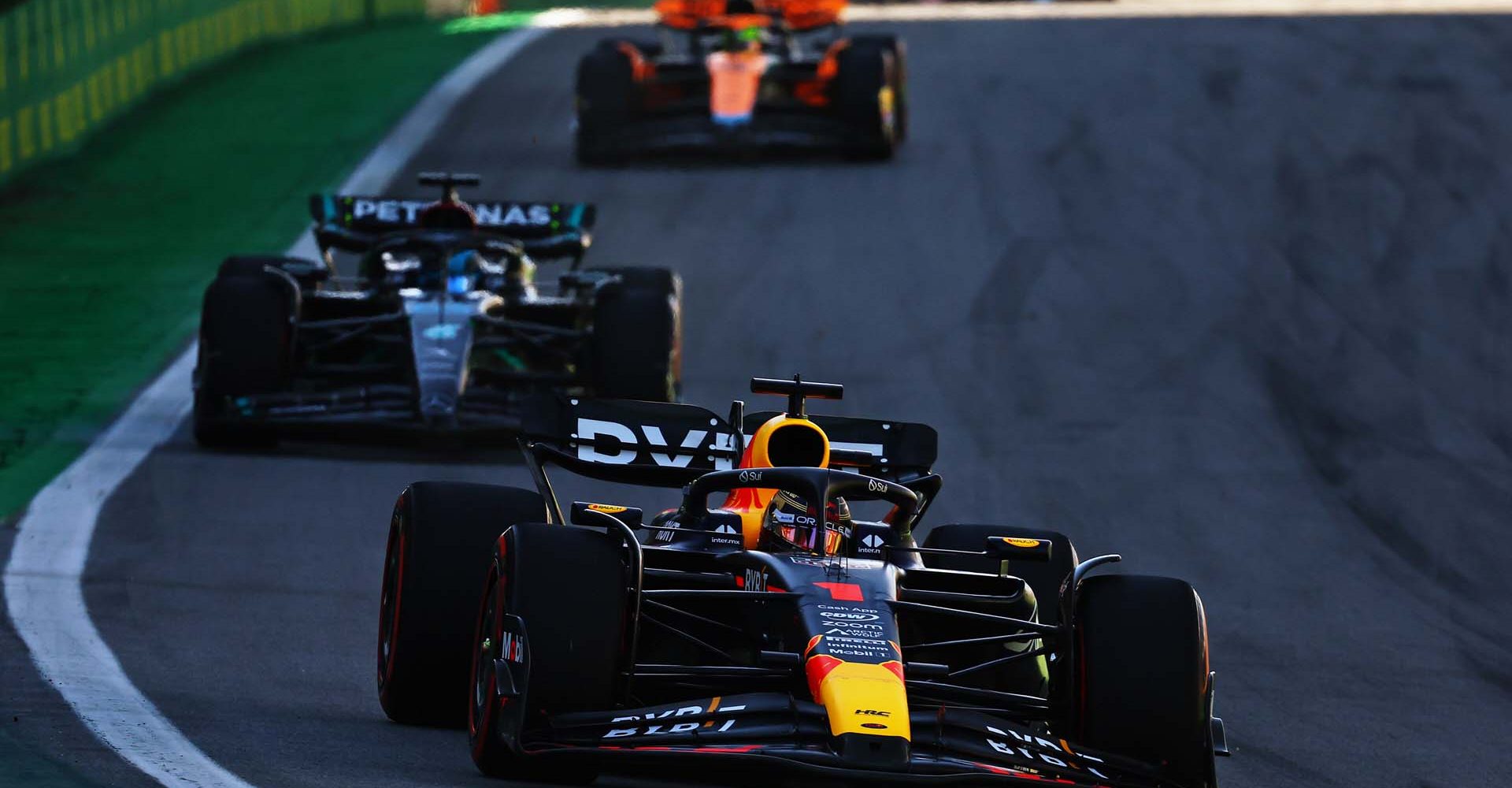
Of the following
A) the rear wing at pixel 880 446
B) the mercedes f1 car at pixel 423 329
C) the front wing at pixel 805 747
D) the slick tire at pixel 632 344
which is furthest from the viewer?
the slick tire at pixel 632 344

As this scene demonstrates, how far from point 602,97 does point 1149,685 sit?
17.0m

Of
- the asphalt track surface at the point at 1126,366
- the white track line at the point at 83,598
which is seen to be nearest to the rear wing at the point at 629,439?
the asphalt track surface at the point at 1126,366

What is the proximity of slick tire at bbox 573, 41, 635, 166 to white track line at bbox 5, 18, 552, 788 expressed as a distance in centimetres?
412

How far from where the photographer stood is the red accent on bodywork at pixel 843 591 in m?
7.59

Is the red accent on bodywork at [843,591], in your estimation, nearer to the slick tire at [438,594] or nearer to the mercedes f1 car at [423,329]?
the slick tire at [438,594]

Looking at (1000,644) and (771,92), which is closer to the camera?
(1000,644)

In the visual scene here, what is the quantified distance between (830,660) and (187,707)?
2.55m

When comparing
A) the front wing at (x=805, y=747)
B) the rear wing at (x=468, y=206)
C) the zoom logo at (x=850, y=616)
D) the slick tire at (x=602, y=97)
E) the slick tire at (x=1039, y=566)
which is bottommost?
the front wing at (x=805, y=747)

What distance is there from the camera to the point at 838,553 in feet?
27.0

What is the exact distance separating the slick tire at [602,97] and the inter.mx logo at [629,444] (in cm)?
1469

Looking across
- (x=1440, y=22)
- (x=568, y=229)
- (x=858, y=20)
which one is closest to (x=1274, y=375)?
(x=568, y=229)

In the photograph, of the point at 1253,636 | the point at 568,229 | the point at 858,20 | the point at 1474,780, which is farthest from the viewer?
the point at 858,20

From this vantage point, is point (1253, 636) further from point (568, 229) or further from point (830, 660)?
point (568, 229)

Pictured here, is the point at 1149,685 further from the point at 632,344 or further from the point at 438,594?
the point at 632,344
